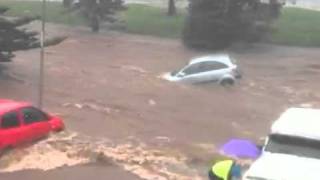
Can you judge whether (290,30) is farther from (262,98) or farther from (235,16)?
(262,98)

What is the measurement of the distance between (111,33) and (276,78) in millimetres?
14483

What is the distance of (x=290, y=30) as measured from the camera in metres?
47.4

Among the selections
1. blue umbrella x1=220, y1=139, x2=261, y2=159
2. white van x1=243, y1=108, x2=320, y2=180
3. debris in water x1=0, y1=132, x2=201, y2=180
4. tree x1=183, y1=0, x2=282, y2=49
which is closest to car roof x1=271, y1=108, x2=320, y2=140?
white van x1=243, y1=108, x2=320, y2=180

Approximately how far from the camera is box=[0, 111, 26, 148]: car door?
54.0 feet

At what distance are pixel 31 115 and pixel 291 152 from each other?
7.35 meters

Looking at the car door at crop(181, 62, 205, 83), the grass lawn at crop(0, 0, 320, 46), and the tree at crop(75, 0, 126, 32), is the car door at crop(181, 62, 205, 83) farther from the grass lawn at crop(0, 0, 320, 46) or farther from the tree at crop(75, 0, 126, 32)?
the tree at crop(75, 0, 126, 32)

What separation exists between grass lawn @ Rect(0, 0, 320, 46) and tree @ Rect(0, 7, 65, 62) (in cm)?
1696

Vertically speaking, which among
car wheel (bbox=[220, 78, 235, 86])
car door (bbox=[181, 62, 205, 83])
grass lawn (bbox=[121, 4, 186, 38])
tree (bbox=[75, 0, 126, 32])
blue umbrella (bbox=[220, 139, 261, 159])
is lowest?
grass lawn (bbox=[121, 4, 186, 38])

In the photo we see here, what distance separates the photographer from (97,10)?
150 feet

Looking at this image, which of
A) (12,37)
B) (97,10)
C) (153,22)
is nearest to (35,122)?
(12,37)

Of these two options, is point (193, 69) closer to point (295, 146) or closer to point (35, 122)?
point (35, 122)

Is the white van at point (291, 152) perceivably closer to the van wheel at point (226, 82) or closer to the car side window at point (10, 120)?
the car side window at point (10, 120)

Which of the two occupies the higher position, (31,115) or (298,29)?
(31,115)

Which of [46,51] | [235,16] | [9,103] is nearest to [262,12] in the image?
[235,16]
